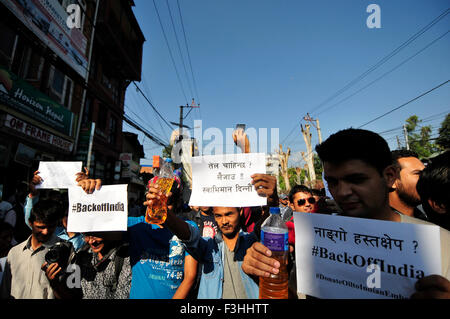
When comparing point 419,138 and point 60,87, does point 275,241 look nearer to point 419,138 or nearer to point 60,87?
A: point 60,87

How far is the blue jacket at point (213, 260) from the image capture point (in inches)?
67.5

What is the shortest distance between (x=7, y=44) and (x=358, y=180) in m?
11.3

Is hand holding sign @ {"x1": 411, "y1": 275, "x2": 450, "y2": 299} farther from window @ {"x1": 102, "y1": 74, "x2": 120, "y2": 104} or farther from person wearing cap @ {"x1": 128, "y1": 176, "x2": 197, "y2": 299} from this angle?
window @ {"x1": 102, "y1": 74, "x2": 120, "y2": 104}

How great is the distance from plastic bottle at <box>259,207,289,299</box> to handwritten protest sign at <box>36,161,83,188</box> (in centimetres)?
210

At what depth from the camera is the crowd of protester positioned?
4.31 ft

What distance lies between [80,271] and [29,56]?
1063cm

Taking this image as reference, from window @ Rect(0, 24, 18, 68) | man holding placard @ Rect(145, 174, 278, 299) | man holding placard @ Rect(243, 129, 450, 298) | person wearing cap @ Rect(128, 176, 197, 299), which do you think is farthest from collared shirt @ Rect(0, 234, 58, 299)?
window @ Rect(0, 24, 18, 68)

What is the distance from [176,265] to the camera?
198cm

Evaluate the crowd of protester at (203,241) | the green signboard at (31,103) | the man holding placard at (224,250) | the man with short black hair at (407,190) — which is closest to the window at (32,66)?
the green signboard at (31,103)

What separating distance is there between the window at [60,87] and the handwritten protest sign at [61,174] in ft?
32.3

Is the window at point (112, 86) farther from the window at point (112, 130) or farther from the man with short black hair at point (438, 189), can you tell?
the man with short black hair at point (438, 189)

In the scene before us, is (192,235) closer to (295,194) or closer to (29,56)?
(295,194)
